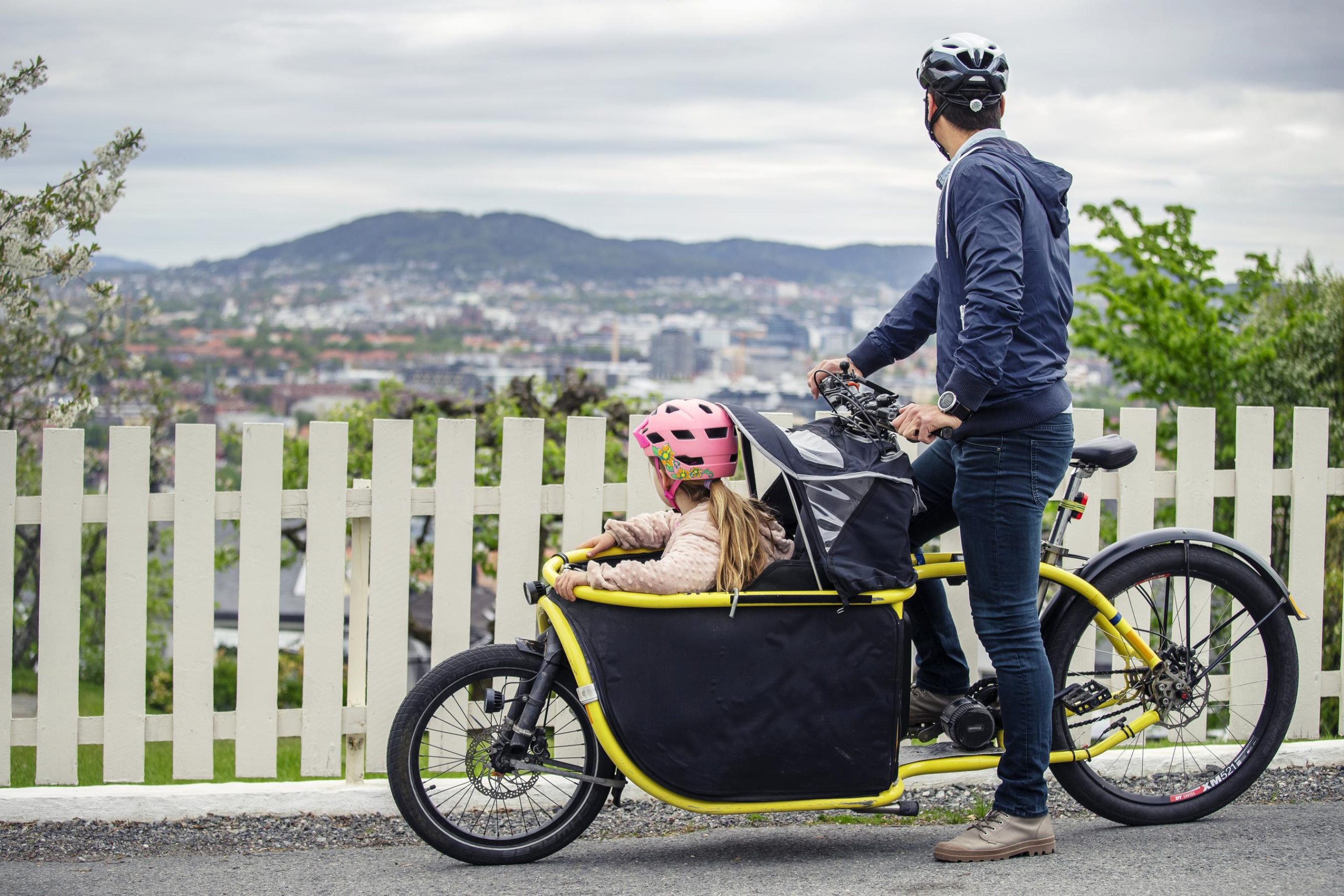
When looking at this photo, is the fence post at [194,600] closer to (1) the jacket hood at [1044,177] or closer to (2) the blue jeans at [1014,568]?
(2) the blue jeans at [1014,568]

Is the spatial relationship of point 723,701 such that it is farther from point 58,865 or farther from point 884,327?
point 58,865

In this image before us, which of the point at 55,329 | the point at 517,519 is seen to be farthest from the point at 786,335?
the point at 517,519

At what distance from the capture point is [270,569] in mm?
4164

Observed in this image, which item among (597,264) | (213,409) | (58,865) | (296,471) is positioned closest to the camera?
(58,865)

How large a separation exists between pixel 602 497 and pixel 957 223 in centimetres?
168

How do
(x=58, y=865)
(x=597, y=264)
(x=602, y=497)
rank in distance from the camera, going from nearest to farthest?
(x=58, y=865)
(x=602, y=497)
(x=597, y=264)

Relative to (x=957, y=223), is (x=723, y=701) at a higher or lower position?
lower

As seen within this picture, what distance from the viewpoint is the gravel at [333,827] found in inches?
151

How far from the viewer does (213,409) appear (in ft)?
103

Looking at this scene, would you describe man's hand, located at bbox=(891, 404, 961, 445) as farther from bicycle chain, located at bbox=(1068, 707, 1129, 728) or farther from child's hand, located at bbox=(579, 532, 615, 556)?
bicycle chain, located at bbox=(1068, 707, 1129, 728)

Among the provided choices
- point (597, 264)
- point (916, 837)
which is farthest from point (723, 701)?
point (597, 264)

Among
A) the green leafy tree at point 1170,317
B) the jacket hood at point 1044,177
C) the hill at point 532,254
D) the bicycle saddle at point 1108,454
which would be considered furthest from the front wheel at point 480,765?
the hill at point 532,254

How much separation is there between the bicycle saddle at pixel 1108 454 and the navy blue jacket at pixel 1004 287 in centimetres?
42

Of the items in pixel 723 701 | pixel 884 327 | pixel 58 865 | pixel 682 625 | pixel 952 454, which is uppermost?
pixel 884 327
